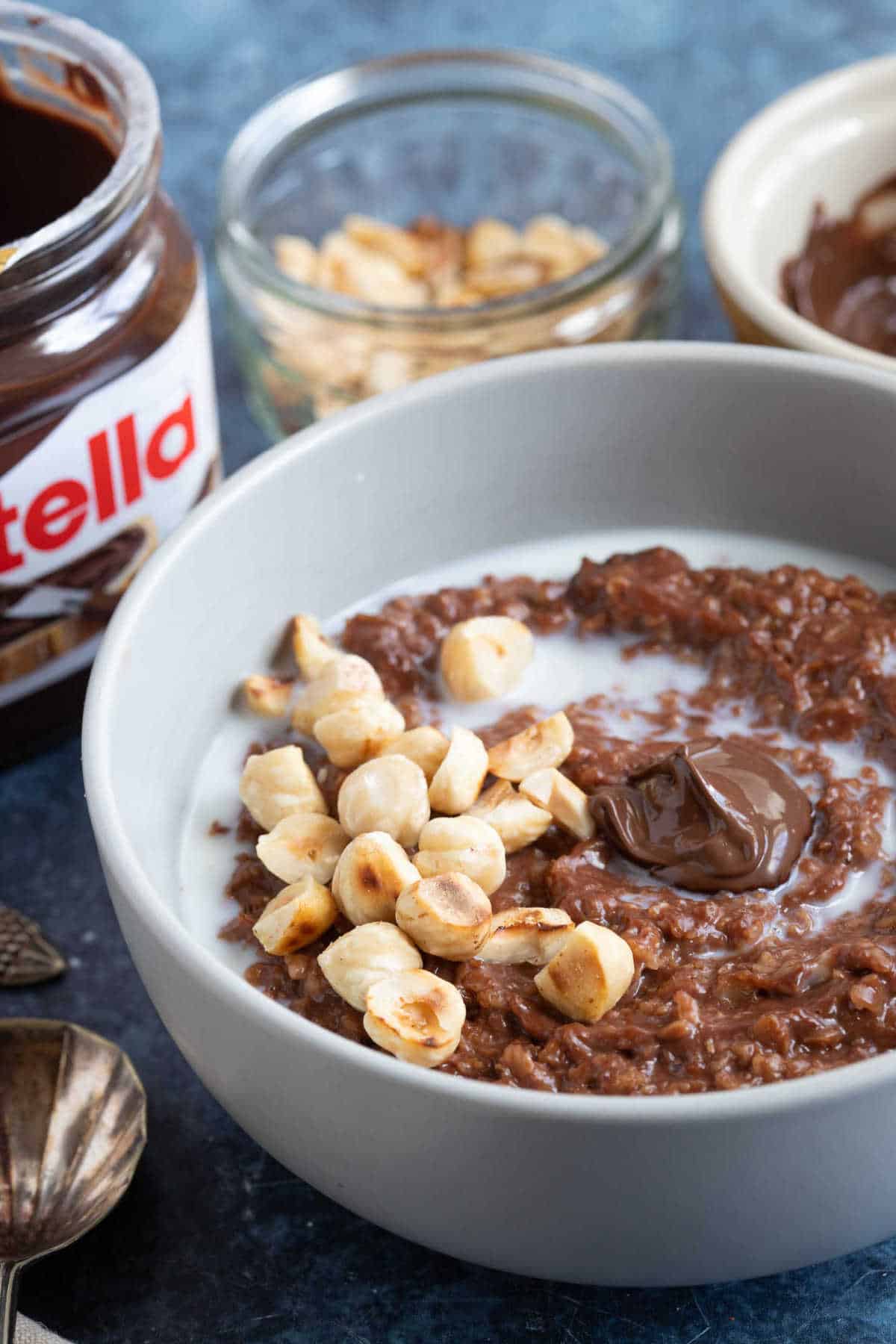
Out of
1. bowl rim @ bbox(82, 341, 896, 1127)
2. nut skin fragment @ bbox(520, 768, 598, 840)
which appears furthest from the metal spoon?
nut skin fragment @ bbox(520, 768, 598, 840)

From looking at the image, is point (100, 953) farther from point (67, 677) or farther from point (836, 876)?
point (836, 876)

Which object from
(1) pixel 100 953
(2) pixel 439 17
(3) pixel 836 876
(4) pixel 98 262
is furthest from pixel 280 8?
(3) pixel 836 876

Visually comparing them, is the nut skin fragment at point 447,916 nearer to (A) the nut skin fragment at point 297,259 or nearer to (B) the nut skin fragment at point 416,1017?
(B) the nut skin fragment at point 416,1017

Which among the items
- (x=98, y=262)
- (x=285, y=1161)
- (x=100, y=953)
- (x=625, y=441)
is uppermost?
(x=98, y=262)

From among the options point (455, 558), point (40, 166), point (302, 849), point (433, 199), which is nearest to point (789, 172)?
point (433, 199)

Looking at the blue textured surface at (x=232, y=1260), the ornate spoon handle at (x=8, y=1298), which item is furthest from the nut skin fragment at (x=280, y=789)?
the ornate spoon handle at (x=8, y=1298)

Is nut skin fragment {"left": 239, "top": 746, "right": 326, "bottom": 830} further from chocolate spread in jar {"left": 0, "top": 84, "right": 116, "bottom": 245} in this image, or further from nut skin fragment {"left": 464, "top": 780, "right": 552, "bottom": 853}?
chocolate spread in jar {"left": 0, "top": 84, "right": 116, "bottom": 245}

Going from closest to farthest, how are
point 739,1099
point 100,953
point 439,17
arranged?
1. point 739,1099
2. point 100,953
3. point 439,17
